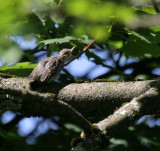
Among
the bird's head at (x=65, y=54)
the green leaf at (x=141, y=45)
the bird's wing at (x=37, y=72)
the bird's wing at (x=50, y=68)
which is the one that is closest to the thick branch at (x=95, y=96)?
the bird's wing at (x=37, y=72)

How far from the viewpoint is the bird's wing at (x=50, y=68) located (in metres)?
4.07

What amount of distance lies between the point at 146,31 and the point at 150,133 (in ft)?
7.10

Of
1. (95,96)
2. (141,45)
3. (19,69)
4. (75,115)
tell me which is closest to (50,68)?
(19,69)

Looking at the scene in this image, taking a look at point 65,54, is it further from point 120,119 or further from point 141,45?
point 120,119

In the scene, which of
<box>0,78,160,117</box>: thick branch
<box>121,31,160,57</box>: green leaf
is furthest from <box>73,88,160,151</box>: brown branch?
<box>121,31,160,57</box>: green leaf

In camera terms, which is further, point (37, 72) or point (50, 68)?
point (50, 68)

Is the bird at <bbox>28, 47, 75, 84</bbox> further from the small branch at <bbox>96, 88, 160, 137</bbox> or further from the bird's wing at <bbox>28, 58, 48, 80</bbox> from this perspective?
the small branch at <bbox>96, 88, 160, 137</bbox>

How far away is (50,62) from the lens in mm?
4484

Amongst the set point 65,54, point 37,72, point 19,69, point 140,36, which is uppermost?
point 140,36

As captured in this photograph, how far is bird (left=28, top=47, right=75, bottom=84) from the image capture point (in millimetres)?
3891

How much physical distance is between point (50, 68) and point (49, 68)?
0.06 feet

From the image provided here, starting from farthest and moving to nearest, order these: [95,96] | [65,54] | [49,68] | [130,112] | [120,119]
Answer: [65,54]
[49,68]
[95,96]
[130,112]
[120,119]

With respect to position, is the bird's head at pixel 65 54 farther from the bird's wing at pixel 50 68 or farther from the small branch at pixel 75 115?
the small branch at pixel 75 115

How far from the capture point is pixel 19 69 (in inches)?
152
